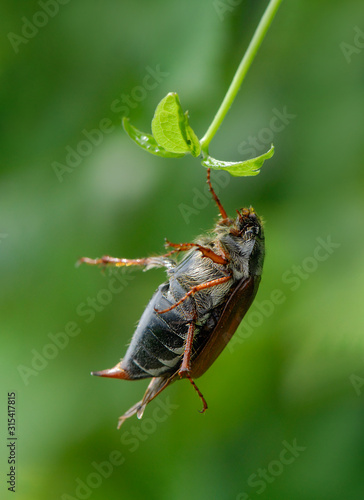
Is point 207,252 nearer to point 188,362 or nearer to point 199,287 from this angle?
point 199,287

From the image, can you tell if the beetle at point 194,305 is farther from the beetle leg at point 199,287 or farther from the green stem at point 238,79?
the green stem at point 238,79

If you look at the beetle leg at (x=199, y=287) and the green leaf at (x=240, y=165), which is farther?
the beetle leg at (x=199, y=287)

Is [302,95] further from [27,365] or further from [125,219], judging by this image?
[27,365]

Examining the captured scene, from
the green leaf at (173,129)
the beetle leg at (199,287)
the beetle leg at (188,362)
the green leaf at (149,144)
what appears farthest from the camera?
the beetle leg at (199,287)

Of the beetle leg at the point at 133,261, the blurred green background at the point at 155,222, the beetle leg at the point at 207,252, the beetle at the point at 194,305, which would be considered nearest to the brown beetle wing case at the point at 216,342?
the beetle at the point at 194,305

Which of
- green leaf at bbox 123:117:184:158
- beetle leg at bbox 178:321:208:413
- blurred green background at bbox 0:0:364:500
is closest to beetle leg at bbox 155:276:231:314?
beetle leg at bbox 178:321:208:413

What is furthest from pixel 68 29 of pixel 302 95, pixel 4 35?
pixel 302 95

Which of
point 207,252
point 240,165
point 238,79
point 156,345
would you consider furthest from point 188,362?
point 238,79

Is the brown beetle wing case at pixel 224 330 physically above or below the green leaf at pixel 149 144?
below
